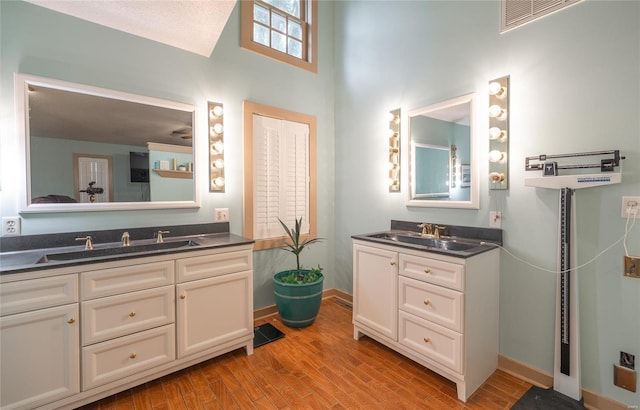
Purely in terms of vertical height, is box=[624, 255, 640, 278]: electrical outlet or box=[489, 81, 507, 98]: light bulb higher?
box=[489, 81, 507, 98]: light bulb

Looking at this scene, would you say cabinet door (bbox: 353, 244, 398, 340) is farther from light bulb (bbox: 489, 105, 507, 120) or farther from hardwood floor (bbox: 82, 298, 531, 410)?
light bulb (bbox: 489, 105, 507, 120)

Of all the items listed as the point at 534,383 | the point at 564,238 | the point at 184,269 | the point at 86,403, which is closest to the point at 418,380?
the point at 534,383

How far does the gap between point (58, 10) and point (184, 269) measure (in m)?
1.90

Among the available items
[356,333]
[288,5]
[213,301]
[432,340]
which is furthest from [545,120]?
[288,5]

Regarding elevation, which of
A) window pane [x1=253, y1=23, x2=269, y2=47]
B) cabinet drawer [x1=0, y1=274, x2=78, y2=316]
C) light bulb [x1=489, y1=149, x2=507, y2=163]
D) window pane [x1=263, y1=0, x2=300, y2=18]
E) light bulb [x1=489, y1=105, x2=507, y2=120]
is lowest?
cabinet drawer [x1=0, y1=274, x2=78, y2=316]

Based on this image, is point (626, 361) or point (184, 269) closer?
point (626, 361)

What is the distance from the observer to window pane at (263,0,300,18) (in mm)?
2965

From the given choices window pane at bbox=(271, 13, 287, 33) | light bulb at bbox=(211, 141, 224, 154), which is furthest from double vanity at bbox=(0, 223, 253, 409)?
window pane at bbox=(271, 13, 287, 33)

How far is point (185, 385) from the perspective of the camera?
1843 mm

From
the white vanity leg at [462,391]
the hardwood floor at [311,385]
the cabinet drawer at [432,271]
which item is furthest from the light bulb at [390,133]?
the white vanity leg at [462,391]

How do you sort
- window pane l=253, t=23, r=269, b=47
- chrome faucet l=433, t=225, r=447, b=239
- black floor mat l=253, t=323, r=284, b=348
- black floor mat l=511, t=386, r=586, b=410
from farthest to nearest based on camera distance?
window pane l=253, t=23, r=269, b=47
black floor mat l=253, t=323, r=284, b=348
chrome faucet l=433, t=225, r=447, b=239
black floor mat l=511, t=386, r=586, b=410

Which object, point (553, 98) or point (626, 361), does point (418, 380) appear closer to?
point (626, 361)

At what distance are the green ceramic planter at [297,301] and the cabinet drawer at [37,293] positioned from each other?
145cm

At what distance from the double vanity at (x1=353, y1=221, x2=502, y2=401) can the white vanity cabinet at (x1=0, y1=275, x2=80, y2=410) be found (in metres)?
1.89
